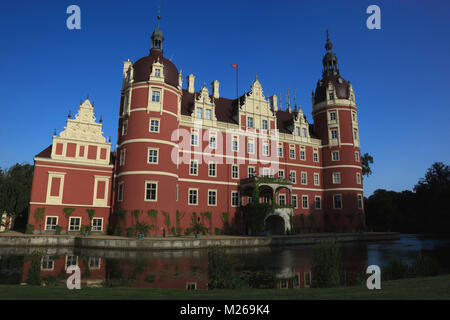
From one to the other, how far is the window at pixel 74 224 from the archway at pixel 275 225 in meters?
23.5

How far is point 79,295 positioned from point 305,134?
45684 mm

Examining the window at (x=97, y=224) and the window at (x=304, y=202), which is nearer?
the window at (x=97, y=224)

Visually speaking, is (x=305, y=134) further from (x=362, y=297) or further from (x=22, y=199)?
(x=362, y=297)

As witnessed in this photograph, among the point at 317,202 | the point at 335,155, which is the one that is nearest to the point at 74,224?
the point at 317,202

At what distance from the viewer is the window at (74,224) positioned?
3366cm

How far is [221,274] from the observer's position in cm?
1116

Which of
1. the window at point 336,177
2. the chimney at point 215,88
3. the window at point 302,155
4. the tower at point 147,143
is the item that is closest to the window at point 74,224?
the tower at point 147,143

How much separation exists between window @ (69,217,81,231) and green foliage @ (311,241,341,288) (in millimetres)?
29925

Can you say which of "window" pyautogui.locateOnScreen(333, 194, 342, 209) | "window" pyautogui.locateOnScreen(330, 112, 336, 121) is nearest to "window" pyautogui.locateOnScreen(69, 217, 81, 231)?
"window" pyautogui.locateOnScreen(333, 194, 342, 209)

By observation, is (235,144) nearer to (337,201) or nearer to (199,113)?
(199,113)

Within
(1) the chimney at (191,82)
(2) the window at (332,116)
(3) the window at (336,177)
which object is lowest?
(3) the window at (336,177)

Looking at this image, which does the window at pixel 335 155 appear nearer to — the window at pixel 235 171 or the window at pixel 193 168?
the window at pixel 235 171

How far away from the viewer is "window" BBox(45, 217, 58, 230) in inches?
1279
